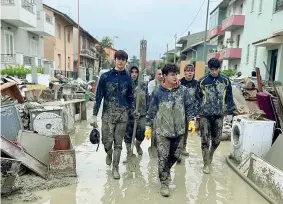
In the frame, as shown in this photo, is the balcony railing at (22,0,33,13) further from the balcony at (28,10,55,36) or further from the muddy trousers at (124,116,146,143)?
the muddy trousers at (124,116,146,143)

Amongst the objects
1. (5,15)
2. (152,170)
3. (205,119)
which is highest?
(5,15)

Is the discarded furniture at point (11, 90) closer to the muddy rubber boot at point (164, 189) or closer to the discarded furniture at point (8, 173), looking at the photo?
the discarded furniture at point (8, 173)

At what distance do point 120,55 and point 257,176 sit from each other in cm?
266

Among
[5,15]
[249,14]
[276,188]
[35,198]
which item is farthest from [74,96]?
[249,14]

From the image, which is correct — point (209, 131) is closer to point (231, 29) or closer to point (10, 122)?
point (10, 122)

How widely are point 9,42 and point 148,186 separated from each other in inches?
549

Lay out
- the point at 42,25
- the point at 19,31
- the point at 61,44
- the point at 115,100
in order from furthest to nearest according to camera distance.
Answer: the point at 61,44
the point at 42,25
the point at 19,31
the point at 115,100

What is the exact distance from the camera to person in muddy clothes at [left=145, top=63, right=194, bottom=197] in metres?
3.91

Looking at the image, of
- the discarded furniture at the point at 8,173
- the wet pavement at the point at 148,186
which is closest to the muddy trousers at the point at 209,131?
the wet pavement at the point at 148,186

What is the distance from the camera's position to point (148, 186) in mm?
4293

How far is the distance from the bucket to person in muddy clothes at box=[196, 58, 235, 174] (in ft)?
7.27

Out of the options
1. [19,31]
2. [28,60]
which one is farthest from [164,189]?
[19,31]

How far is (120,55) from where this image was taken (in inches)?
175

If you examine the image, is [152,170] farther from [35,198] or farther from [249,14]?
[249,14]
